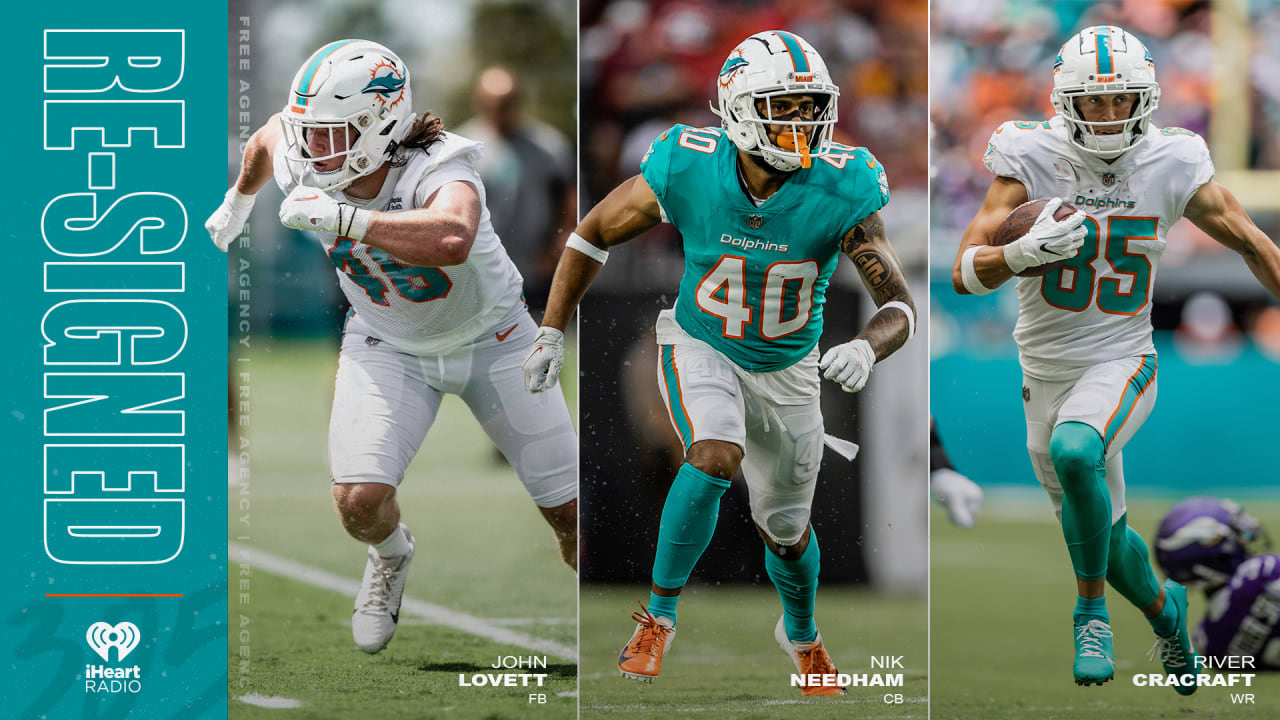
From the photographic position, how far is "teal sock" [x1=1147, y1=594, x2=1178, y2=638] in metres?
4.61

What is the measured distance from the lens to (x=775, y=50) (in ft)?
13.8

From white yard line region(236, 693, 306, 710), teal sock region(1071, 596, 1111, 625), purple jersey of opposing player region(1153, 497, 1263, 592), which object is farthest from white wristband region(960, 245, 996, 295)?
white yard line region(236, 693, 306, 710)

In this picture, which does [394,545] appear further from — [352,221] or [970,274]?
[970,274]

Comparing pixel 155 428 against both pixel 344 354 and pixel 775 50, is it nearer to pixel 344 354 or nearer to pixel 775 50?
pixel 344 354

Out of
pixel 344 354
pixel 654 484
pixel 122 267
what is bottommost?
pixel 654 484

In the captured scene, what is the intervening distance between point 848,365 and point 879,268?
0.45m

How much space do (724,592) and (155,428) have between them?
6.48 feet

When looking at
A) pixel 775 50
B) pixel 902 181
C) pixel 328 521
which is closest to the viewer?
pixel 775 50

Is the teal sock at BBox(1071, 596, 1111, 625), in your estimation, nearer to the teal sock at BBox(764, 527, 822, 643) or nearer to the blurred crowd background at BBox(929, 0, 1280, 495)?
the blurred crowd background at BBox(929, 0, 1280, 495)

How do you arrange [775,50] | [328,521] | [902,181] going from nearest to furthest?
1. [775,50]
2. [902,181]
3. [328,521]

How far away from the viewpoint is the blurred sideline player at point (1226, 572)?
4.86 metres

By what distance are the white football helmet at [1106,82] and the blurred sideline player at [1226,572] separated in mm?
1531

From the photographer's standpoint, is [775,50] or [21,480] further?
[21,480]

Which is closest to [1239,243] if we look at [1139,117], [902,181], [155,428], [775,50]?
[1139,117]
